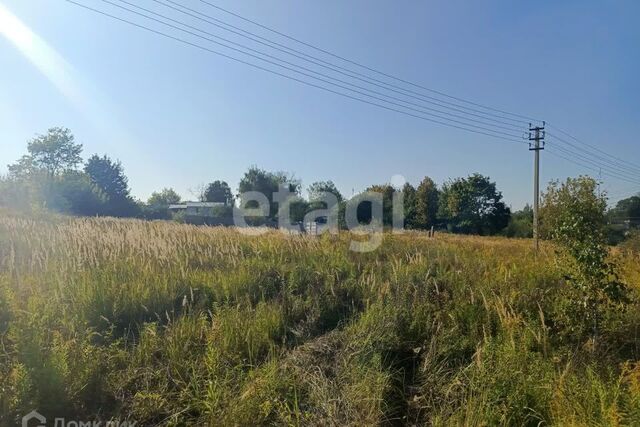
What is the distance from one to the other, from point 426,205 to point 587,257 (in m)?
53.4

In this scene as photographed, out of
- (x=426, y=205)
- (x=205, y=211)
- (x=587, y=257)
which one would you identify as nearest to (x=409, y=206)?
(x=426, y=205)

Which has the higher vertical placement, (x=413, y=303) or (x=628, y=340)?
(x=413, y=303)

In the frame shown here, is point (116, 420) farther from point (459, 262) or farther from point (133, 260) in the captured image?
point (459, 262)

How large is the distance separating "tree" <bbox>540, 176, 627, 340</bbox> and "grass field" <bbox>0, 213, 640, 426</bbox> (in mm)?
234

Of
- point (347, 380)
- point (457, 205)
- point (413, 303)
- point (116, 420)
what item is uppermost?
point (457, 205)

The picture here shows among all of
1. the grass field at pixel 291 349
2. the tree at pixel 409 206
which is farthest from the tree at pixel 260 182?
the grass field at pixel 291 349

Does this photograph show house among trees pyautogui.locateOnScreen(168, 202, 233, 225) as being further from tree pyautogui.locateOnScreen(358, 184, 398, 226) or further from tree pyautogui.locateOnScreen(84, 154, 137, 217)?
tree pyautogui.locateOnScreen(358, 184, 398, 226)

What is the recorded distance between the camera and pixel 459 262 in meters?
6.54

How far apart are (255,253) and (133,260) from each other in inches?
88.9

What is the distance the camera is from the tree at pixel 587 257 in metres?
3.54

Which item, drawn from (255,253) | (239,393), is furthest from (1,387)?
(255,253)

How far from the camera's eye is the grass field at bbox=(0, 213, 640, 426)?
233cm

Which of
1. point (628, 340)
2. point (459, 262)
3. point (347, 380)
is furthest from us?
point (459, 262)

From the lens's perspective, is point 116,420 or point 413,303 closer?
point 116,420
